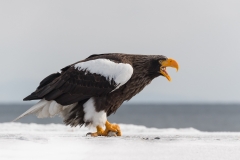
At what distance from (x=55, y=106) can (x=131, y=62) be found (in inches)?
58.7

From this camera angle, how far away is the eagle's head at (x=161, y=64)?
9.30 metres

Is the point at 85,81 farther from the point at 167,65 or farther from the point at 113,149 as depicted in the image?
the point at 113,149

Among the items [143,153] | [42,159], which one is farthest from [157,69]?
[42,159]

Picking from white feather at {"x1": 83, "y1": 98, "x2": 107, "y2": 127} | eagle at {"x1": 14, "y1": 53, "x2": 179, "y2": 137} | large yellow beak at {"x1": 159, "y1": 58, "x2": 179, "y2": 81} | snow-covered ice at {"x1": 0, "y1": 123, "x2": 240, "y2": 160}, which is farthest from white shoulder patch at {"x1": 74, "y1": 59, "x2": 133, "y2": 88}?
snow-covered ice at {"x1": 0, "y1": 123, "x2": 240, "y2": 160}

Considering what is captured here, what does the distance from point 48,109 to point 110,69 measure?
132cm

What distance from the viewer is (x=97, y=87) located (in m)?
9.01

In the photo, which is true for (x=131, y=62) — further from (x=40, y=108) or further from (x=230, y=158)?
(x=230, y=158)

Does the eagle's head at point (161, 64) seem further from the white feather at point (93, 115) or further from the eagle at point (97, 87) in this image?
the white feather at point (93, 115)

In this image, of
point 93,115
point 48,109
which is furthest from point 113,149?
point 48,109

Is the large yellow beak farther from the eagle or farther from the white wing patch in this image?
the white wing patch

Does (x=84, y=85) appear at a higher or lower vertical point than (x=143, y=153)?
higher

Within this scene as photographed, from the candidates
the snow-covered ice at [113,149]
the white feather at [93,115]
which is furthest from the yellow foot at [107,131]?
the snow-covered ice at [113,149]

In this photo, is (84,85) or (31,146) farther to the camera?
(84,85)

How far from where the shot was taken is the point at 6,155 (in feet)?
22.3
